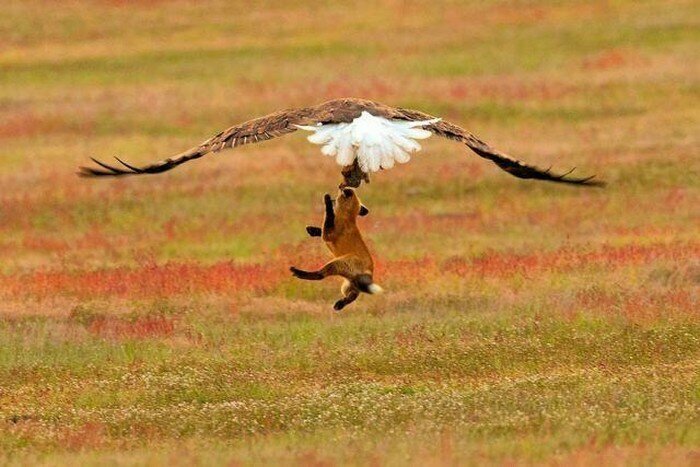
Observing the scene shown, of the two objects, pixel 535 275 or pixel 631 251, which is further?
pixel 631 251

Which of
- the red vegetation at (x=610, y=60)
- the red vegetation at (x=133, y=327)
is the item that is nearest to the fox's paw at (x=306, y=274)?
the red vegetation at (x=133, y=327)

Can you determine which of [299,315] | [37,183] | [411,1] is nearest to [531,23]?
[411,1]

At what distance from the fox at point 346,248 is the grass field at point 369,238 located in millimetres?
911

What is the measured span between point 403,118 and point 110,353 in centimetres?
443

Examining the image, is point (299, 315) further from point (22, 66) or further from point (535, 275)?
point (22, 66)

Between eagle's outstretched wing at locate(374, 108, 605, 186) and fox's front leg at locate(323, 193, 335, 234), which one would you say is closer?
fox's front leg at locate(323, 193, 335, 234)

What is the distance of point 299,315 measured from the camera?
19406 mm

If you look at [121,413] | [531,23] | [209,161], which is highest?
[531,23]

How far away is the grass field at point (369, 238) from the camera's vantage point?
12.9m

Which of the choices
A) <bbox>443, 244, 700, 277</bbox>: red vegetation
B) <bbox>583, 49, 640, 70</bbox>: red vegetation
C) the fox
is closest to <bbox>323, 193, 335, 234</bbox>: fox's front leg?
the fox

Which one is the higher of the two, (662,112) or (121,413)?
(662,112)

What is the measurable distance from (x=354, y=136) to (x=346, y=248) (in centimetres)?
143

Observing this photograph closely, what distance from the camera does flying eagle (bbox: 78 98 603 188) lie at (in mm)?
12445

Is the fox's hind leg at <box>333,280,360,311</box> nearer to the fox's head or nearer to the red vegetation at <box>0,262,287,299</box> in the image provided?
the fox's head
